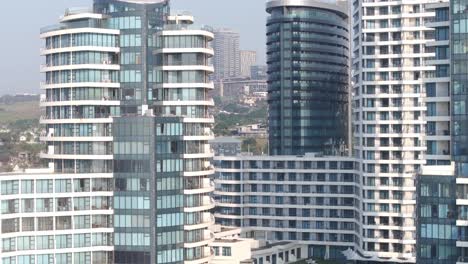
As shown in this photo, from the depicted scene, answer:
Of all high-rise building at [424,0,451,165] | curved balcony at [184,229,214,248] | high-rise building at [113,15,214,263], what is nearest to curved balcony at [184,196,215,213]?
high-rise building at [113,15,214,263]

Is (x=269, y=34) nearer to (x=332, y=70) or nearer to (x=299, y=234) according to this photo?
(x=332, y=70)

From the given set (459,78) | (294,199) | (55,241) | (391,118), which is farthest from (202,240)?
(294,199)

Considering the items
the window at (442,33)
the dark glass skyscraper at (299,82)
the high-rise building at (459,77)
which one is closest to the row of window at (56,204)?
the high-rise building at (459,77)

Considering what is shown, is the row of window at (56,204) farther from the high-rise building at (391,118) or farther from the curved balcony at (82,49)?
the high-rise building at (391,118)

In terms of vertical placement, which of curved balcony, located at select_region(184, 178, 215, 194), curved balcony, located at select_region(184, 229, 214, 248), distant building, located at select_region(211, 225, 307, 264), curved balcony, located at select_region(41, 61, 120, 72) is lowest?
distant building, located at select_region(211, 225, 307, 264)

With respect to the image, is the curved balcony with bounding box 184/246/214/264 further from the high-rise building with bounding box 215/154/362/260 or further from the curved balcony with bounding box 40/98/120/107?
the high-rise building with bounding box 215/154/362/260

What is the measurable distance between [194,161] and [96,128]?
43.6ft

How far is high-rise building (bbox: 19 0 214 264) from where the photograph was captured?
110m

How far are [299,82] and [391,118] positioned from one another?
41299 millimetres

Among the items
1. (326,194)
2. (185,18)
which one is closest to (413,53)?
(326,194)

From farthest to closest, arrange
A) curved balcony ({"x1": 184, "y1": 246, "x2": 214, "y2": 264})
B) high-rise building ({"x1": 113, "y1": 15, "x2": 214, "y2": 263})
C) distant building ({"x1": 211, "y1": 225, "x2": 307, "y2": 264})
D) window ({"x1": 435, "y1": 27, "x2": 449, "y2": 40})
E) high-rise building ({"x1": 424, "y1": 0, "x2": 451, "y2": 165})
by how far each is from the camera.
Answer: distant building ({"x1": 211, "y1": 225, "x2": 307, "y2": 264}), curved balcony ({"x1": 184, "y1": 246, "x2": 214, "y2": 264}), high-rise building ({"x1": 113, "y1": 15, "x2": 214, "y2": 263}), high-rise building ({"x1": 424, "y1": 0, "x2": 451, "y2": 165}), window ({"x1": 435, "y1": 27, "x2": 449, "y2": 40})

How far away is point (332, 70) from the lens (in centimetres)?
19650

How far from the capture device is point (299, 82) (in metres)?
188

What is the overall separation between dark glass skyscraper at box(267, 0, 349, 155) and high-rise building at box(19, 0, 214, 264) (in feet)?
225
